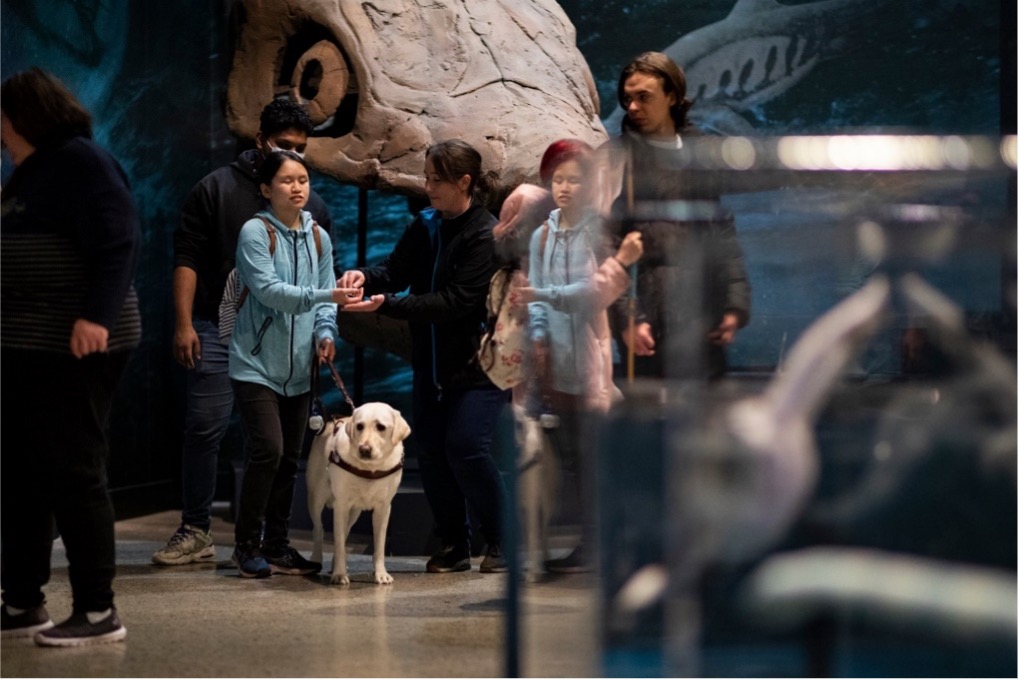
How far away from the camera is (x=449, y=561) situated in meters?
5.22

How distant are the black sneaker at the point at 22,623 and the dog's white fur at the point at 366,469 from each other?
4.13ft

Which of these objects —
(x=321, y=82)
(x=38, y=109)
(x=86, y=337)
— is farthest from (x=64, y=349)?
(x=321, y=82)

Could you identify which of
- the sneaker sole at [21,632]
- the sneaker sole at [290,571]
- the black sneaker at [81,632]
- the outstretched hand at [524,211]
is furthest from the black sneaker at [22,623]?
the outstretched hand at [524,211]

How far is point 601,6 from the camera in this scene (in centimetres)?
885

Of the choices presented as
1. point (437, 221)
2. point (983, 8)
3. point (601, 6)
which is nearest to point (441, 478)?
point (437, 221)

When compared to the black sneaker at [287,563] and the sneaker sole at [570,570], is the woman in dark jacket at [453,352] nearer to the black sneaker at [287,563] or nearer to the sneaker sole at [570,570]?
the black sneaker at [287,563]

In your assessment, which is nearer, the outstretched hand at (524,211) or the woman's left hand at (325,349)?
the outstretched hand at (524,211)

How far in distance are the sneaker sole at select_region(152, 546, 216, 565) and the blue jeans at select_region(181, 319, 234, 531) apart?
0.13 metres

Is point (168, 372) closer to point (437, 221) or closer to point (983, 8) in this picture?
point (437, 221)

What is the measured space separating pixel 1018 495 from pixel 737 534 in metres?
0.49

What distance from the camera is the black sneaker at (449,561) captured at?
5211 millimetres

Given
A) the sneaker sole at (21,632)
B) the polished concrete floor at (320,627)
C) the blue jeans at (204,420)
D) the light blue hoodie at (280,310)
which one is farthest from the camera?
the blue jeans at (204,420)

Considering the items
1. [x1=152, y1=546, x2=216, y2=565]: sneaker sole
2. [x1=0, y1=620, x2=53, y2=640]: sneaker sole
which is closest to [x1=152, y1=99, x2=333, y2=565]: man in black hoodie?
[x1=152, y1=546, x2=216, y2=565]: sneaker sole

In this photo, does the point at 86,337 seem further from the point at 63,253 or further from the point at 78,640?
the point at 78,640
